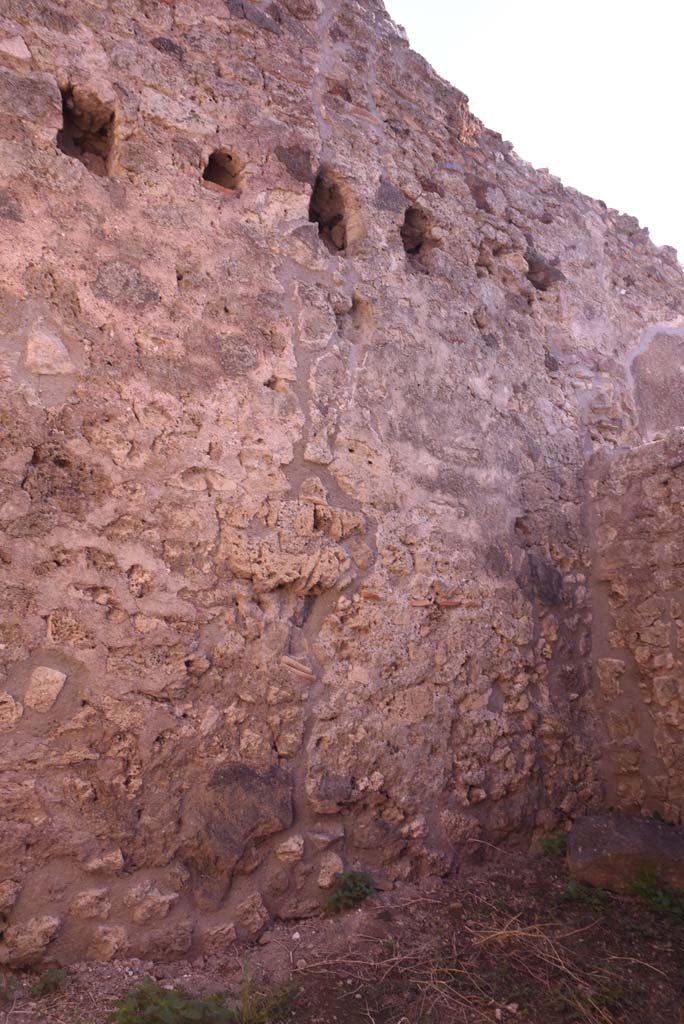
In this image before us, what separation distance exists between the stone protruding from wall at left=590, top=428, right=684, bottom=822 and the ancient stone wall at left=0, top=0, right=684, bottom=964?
12 centimetres

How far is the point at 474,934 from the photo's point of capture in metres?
2.26

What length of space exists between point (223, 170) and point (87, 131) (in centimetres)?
52

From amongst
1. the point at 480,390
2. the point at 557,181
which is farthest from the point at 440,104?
the point at 480,390

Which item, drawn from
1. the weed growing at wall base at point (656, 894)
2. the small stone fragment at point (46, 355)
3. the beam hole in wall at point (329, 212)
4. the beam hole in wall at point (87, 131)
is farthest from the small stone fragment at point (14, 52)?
the weed growing at wall base at point (656, 894)

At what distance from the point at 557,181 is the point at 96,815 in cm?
404

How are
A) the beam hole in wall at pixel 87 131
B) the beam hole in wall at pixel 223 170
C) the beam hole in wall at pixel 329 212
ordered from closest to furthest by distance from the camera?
the beam hole in wall at pixel 87 131 < the beam hole in wall at pixel 223 170 < the beam hole in wall at pixel 329 212

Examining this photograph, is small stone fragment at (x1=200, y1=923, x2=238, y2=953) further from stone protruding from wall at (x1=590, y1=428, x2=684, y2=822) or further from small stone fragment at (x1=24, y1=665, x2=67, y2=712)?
stone protruding from wall at (x1=590, y1=428, x2=684, y2=822)

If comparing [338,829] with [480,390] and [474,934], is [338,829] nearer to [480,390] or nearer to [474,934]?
[474,934]

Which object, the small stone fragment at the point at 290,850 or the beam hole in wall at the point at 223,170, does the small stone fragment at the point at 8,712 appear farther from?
the beam hole in wall at the point at 223,170

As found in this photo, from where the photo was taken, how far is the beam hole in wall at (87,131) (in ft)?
8.38

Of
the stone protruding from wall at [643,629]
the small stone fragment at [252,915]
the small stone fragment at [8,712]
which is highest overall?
the stone protruding from wall at [643,629]

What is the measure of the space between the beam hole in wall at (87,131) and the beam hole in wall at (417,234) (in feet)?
4.52

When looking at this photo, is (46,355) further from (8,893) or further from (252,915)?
(252,915)

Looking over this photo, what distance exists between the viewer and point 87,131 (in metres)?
2.62
